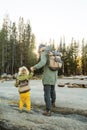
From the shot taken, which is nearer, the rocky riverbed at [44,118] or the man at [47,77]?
the rocky riverbed at [44,118]

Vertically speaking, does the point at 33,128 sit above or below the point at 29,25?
below

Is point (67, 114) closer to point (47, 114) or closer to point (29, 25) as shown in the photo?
point (47, 114)

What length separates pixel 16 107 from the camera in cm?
1016

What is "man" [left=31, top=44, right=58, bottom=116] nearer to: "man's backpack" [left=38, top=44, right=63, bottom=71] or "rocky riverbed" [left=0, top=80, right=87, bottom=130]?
"man's backpack" [left=38, top=44, right=63, bottom=71]

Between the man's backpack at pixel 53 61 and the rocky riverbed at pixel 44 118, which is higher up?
the man's backpack at pixel 53 61

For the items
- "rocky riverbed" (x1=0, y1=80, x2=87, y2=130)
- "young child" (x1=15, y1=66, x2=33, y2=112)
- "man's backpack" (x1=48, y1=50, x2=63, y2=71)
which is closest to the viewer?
"rocky riverbed" (x1=0, y1=80, x2=87, y2=130)

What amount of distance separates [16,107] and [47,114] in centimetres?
176

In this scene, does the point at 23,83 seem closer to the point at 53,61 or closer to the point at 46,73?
the point at 46,73

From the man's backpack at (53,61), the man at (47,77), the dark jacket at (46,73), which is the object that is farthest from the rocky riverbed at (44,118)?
the man's backpack at (53,61)

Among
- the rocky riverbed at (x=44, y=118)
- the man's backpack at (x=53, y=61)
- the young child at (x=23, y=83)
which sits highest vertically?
the man's backpack at (x=53, y=61)

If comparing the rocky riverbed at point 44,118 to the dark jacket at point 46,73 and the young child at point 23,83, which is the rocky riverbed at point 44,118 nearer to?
the young child at point 23,83

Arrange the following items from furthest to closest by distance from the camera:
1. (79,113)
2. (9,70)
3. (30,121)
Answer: (9,70)
(79,113)
(30,121)

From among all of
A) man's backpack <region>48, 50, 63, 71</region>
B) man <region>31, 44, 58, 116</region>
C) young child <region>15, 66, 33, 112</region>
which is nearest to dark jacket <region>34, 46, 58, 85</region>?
man <region>31, 44, 58, 116</region>

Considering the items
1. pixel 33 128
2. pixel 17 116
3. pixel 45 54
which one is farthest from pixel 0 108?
pixel 33 128
